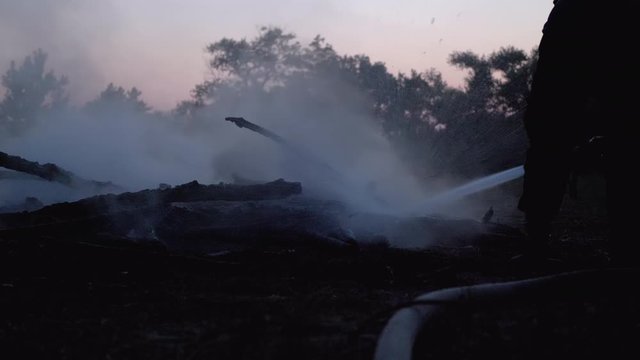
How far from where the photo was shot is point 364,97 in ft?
101

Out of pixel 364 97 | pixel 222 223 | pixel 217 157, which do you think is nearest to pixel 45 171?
pixel 222 223

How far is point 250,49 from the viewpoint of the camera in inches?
1614

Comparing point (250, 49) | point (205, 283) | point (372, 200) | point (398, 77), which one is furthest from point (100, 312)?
point (250, 49)

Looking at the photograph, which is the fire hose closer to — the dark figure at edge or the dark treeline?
the dark figure at edge

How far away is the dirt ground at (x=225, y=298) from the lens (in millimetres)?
2102

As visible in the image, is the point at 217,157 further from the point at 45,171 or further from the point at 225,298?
the point at 225,298

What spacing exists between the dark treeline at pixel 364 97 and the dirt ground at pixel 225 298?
1002 centimetres

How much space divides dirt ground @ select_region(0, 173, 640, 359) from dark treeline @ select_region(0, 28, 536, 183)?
1002cm

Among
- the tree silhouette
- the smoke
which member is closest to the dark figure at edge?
the smoke

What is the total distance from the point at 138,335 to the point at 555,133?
2.83 metres

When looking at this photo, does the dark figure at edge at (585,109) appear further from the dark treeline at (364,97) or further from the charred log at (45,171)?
the dark treeline at (364,97)

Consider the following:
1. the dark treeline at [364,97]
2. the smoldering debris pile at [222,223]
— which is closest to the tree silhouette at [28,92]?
the dark treeline at [364,97]

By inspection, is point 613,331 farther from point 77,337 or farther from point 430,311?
point 77,337

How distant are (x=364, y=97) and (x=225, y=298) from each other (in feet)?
94.0
